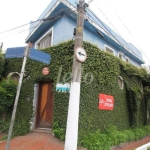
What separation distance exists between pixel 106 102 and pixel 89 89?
4.33 feet

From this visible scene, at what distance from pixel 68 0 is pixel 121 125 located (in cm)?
694

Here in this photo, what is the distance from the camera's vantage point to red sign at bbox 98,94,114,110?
6857 mm

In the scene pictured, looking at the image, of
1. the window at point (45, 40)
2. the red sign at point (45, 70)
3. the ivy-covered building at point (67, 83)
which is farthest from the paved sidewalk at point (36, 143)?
the window at point (45, 40)

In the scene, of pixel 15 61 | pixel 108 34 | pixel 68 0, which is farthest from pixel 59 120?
pixel 108 34

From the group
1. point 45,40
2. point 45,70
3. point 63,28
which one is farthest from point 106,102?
point 45,40

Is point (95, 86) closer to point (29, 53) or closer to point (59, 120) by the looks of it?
point (59, 120)

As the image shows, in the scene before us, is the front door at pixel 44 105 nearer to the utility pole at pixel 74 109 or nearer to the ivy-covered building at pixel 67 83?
the ivy-covered building at pixel 67 83

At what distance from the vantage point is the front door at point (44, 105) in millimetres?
6891

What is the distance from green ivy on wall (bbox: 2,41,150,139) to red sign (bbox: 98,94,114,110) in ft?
0.58

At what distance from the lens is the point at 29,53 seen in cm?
416

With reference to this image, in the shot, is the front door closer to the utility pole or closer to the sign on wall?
the sign on wall

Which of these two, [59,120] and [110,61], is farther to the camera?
[110,61]

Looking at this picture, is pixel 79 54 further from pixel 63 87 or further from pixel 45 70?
pixel 45 70

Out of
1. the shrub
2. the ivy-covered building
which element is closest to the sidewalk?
the ivy-covered building
